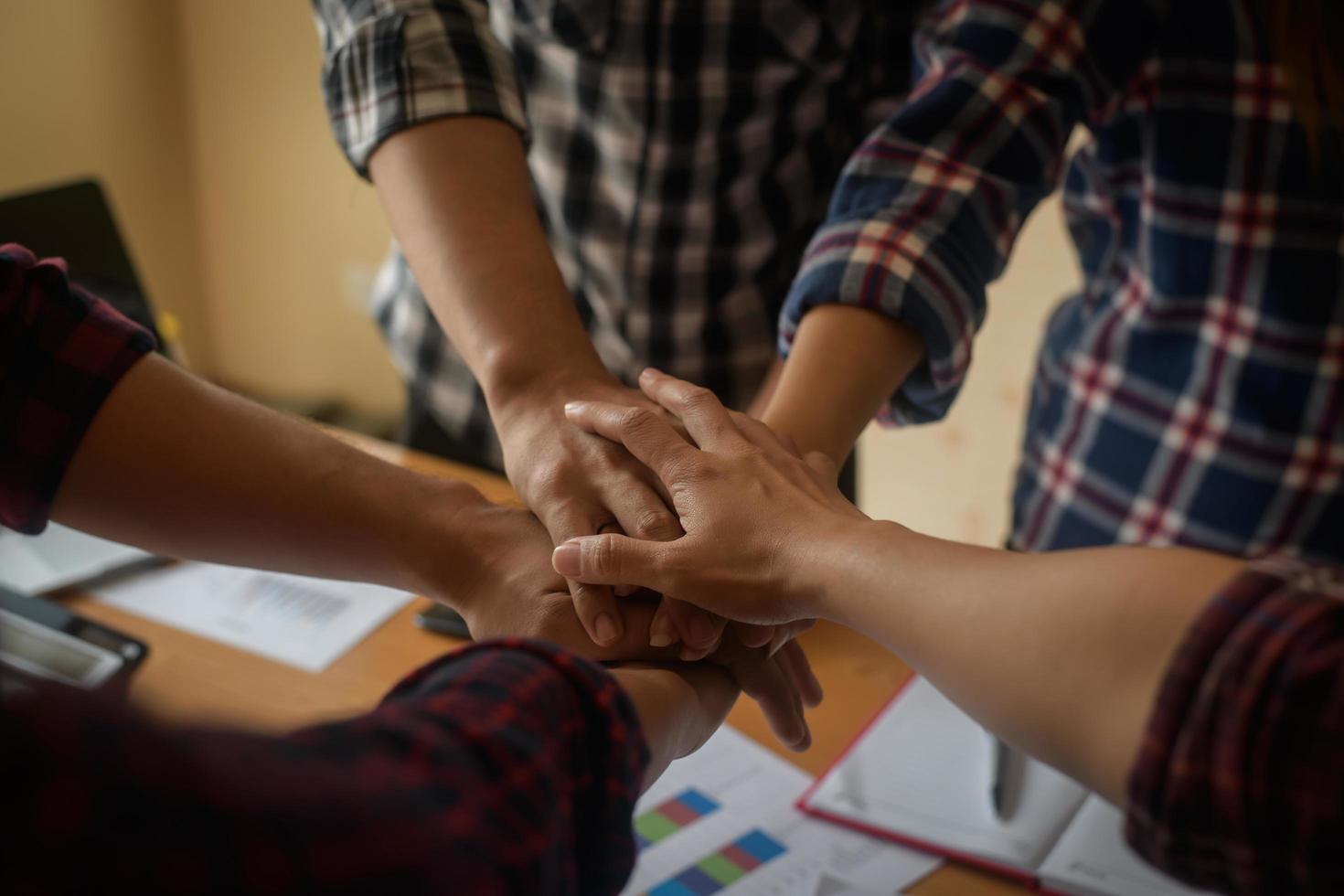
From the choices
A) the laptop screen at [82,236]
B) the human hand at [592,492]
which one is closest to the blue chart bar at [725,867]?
the human hand at [592,492]

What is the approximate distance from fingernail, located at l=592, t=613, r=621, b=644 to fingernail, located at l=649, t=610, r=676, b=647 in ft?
0.08

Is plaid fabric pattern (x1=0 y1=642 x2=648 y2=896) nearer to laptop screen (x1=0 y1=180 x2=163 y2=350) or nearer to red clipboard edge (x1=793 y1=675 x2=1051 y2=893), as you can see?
red clipboard edge (x1=793 y1=675 x2=1051 y2=893)

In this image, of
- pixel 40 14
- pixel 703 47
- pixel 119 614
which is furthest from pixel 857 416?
pixel 40 14

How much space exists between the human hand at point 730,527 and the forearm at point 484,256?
0.36 feet

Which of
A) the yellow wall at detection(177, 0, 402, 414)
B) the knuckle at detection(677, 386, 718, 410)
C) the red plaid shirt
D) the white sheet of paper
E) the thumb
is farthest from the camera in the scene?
the yellow wall at detection(177, 0, 402, 414)

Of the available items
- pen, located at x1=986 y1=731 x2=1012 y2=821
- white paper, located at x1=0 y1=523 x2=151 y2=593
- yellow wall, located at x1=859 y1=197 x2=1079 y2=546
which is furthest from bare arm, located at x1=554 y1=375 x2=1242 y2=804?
yellow wall, located at x1=859 y1=197 x2=1079 y2=546

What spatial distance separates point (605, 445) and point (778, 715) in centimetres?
24

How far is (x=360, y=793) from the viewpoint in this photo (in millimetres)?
357

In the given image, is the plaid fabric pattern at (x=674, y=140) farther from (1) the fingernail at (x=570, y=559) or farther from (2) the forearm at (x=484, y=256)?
(1) the fingernail at (x=570, y=559)

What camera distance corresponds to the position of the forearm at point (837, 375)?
0.91m

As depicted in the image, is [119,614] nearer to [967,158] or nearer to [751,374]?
[751,374]

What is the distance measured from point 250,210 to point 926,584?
7.84 ft

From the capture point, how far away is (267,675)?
3.33 ft

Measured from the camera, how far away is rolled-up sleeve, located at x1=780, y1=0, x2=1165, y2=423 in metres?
0.92
